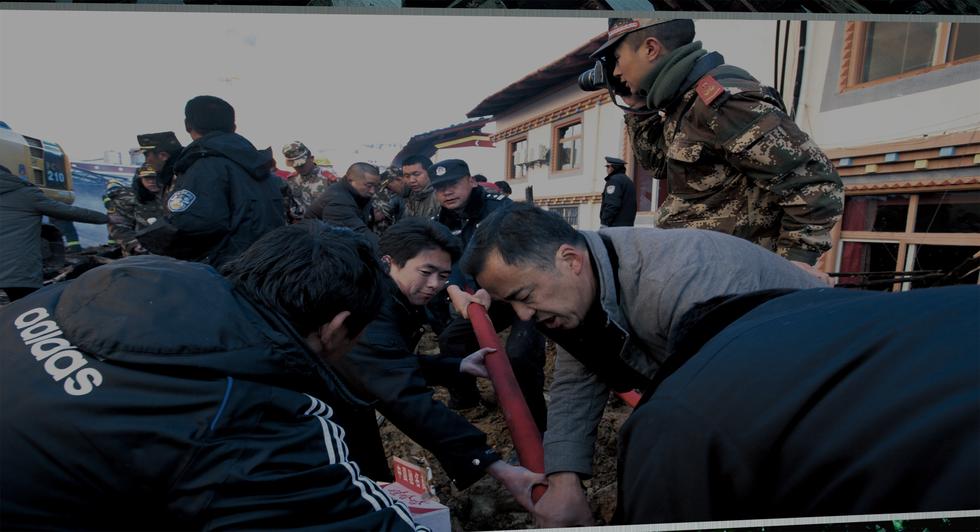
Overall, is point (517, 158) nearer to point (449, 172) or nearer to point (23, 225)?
point (449, 172)

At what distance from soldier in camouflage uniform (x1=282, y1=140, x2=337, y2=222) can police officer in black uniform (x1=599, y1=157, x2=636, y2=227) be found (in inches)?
40.8

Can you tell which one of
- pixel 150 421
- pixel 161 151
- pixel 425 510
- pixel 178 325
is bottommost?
pixel 425 510

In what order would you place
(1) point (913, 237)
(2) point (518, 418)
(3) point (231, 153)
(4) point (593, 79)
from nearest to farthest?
(2) point (518, 418), (4) point (593, 79), (3) point (231, 153), (1) point (913, 237)

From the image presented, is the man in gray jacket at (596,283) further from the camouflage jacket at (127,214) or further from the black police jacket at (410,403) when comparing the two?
the camouflage jacket at (127,214)

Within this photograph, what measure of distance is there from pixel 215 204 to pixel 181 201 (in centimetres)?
11

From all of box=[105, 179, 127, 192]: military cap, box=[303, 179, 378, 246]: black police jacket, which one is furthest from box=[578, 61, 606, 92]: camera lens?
box=[105, 179, 127, 192]: military cap

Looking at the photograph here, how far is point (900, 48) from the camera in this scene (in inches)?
65.3

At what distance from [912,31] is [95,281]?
2.29 meters

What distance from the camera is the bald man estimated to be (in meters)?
2.04

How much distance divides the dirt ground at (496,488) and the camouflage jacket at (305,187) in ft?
3.63

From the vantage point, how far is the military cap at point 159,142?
1368 mm

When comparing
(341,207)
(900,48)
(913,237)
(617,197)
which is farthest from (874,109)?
(341,207)

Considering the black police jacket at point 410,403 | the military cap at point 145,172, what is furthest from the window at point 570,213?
the military cap at point 145,172

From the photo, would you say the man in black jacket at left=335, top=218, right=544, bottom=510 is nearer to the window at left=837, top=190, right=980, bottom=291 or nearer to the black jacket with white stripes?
the black jacket with white stripes
